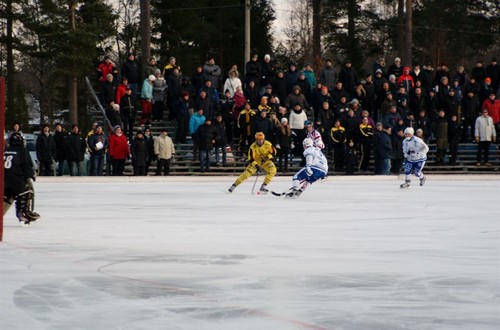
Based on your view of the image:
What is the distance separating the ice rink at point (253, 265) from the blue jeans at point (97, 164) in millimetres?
7434

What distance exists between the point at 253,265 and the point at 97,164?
680 inches

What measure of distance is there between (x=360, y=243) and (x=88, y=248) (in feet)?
10.8

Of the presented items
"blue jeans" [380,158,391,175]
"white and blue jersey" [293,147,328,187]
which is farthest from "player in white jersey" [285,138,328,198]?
"blue jeans" [380,158,391,175]

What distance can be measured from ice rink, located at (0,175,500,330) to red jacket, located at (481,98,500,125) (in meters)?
9.63

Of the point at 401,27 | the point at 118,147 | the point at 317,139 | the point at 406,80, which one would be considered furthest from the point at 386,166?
the point at 401,27

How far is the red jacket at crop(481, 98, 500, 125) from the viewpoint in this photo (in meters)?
28.9

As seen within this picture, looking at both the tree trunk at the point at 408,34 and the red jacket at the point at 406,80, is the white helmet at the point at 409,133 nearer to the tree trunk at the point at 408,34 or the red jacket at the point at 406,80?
the red jacket at the point at 406,80

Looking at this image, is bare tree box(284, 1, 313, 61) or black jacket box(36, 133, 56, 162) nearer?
black jacket box(36, 133, 56, 162)

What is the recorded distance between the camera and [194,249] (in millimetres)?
11828

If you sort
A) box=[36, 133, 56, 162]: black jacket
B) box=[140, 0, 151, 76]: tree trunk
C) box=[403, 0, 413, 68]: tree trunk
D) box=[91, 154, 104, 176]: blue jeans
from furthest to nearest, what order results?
box=[403, 0, 413, 68]: tree trunk → box=[140, 0, 151, 76]: tree trunk → box=[91, 154, 104, 176]: blue jeans → box=[36, 133, 56, 162]: black jacket

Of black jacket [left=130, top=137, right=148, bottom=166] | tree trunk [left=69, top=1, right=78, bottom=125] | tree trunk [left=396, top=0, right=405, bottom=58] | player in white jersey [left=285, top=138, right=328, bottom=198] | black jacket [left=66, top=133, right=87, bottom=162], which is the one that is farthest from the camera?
tree trunk [left=69, top=1, right=78, bottom=125]

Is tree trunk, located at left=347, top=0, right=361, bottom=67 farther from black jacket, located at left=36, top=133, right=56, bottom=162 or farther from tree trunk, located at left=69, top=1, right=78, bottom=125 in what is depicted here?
black jacket, located at left=36, top=133, right=56, bottom=162

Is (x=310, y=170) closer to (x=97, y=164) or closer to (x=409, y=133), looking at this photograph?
(x=409, y=133)

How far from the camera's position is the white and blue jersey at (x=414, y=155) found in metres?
24.0
